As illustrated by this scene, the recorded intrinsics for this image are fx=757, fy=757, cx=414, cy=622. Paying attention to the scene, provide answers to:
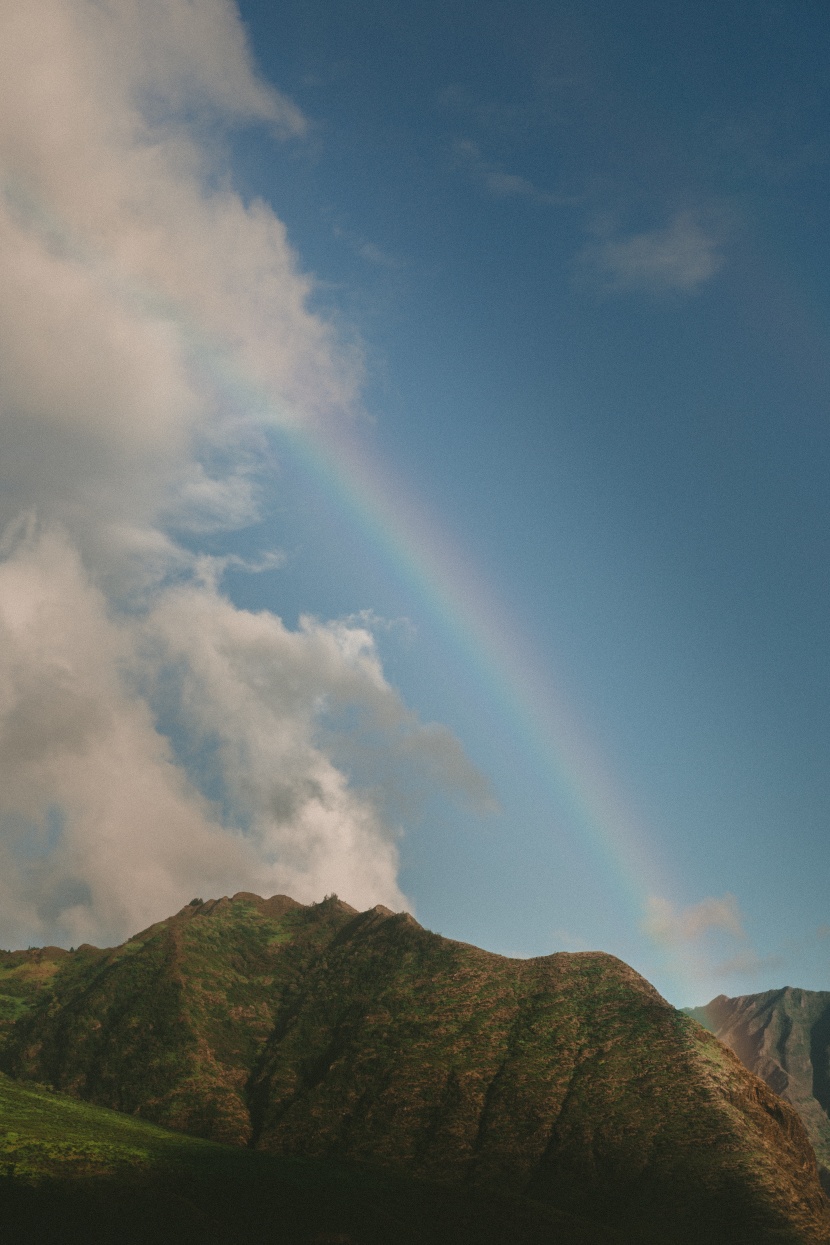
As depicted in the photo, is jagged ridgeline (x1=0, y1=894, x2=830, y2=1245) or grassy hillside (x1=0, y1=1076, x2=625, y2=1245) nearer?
grassy hillside (x1=0, y1=1076, x2=625, y2=1245)

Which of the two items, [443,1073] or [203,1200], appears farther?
[443,1073]

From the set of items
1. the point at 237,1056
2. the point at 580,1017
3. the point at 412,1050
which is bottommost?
the point at 237,1056

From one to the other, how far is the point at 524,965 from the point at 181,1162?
60955 mm

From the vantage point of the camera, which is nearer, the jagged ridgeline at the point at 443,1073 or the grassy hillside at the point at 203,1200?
the grassy hillside at the point at 203,1200

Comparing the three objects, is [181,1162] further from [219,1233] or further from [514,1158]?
[514,1158]

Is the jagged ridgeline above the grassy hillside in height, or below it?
above

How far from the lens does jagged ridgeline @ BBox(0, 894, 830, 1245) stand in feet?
229

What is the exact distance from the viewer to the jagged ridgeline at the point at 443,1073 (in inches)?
2744

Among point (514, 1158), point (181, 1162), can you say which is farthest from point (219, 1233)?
point (514, 1158)

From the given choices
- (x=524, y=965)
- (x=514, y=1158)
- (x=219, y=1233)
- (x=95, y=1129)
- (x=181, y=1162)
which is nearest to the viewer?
(x=219, y=1233)

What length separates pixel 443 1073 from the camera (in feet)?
294

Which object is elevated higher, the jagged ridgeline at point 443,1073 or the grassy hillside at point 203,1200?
the jagged ridgeline at point 443,1073

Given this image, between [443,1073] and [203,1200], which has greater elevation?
[443,1073]

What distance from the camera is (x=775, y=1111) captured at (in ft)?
281
